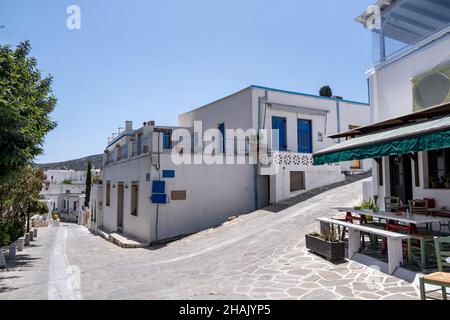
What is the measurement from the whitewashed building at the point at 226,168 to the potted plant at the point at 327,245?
768 cm

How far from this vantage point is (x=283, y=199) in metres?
18.2

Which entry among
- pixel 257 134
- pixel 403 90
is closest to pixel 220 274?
pixel 403 90

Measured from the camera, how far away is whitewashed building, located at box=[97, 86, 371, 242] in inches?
612

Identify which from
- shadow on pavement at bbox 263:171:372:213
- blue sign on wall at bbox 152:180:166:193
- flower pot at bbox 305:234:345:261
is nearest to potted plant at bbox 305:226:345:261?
flower pot at bbox 305:234:345:261

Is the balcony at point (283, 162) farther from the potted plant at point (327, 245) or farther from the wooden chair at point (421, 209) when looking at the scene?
the potted plant at point (327, 245)

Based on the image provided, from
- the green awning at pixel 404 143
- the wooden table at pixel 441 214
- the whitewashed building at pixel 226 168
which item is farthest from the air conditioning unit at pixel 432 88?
the whitewashed building at pixel 226 168

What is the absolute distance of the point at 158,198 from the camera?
49.2 feet

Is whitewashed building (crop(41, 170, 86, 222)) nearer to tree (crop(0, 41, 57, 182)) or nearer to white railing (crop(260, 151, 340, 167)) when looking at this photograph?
white railing (crop(260, 151, 340, 167))

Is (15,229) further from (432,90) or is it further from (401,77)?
(432,90)

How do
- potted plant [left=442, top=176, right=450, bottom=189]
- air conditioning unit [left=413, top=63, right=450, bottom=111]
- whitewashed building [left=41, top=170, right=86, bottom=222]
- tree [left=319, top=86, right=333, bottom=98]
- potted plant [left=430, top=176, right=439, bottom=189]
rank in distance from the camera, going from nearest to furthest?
air conditioning unit [left=413, top=63, right=450, bottom=111]
potted plant [left=442, top=176, right=450, bottom=189]
potted plant [left=430, top=176, right=439, bottom=189]
tree [left=319, top=86, right=333, bottom=98]
whitewashed building [left=41, top=170, right=86, bottom=222]

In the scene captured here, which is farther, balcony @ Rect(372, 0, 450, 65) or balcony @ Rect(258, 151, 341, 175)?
balcony @ Rect(258, 151, 341, 175)

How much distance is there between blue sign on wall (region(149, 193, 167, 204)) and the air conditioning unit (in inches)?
404
